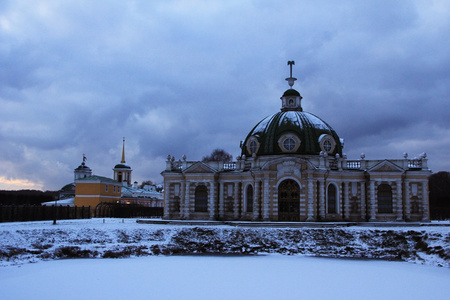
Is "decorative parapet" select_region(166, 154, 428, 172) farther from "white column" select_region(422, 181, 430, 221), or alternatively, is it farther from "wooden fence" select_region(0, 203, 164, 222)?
"wooden fence" select_region(0, 203, 164, 222)

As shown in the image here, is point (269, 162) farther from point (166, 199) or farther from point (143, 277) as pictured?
point (143, 277)

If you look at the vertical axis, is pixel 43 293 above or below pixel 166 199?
below

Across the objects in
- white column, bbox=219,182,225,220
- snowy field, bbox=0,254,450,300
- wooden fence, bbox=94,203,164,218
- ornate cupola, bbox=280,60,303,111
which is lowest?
Result: snowy field, bbox=0,254,450,300

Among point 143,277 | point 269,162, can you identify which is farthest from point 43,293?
point 269,162

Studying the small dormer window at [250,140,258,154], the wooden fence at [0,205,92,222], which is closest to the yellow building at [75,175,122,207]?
the wooden fence at [0,205,92,222]

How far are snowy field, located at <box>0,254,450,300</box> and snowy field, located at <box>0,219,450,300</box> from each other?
40 millimetres

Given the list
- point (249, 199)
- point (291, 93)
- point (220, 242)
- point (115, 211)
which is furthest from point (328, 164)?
point (115, 211)

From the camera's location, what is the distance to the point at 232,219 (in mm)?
46281

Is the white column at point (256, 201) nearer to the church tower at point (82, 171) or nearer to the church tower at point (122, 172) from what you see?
the church tower at point (82, 171)

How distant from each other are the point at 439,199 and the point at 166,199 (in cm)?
5476

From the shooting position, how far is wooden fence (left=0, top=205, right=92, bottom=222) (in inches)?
1705

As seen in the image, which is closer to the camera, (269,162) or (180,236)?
(180,236)

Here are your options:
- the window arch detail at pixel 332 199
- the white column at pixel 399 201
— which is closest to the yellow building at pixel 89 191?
the window arch detail at pixel 332 199

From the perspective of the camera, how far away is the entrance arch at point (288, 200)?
43125mm
